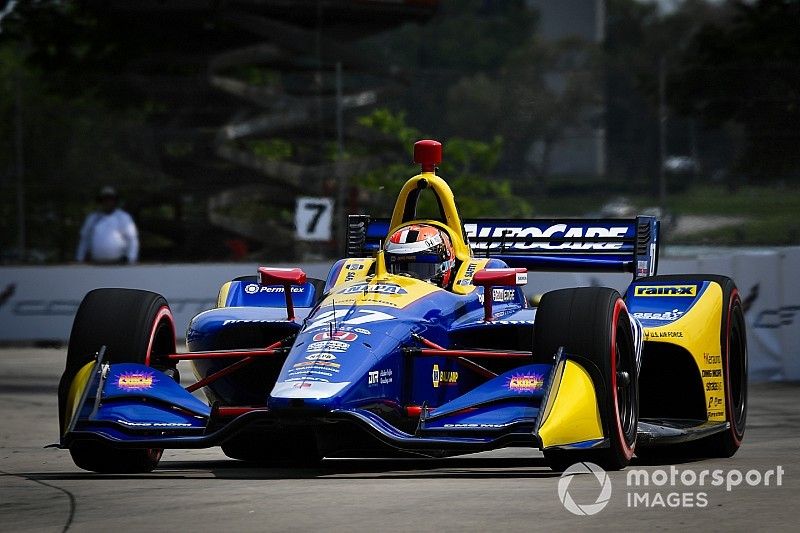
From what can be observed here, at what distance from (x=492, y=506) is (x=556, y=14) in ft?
238

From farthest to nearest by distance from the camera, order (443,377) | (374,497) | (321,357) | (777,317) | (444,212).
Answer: (777,317) < (444,212) < (443,377) < (321,357) < (374,497)

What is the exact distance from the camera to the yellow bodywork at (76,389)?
9.65 m

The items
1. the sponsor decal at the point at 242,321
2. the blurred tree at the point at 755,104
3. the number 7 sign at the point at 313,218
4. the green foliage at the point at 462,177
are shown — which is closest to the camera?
the sponsor decal at the point at 242,321

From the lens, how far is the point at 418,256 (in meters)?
10.9

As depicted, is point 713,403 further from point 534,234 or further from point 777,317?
point 777,317

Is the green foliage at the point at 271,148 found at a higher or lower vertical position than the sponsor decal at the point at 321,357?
higher

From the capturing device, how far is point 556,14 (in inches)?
3108

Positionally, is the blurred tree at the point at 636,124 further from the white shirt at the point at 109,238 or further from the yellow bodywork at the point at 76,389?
the yellow bodywork at the point at 76,389

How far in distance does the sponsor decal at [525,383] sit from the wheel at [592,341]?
15 centimetres

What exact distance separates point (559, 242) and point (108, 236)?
12.5 m

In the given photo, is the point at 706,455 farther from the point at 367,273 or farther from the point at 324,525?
the point at 324,525

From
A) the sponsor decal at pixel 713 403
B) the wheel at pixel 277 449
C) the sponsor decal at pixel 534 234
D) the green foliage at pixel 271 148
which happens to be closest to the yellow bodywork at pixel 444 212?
the sponsor decal at pixel 534 234

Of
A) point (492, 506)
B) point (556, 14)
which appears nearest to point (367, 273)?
point (492, 506)
